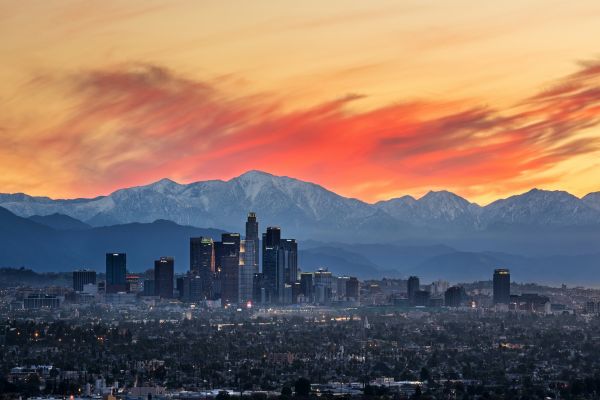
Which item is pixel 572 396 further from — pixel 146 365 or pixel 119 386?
pixel 146 365

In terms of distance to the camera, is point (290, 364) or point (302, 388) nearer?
point (302, 388)

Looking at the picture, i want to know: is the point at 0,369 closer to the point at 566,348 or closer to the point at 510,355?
the point at 510,355

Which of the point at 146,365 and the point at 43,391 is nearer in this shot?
the point at 43,391

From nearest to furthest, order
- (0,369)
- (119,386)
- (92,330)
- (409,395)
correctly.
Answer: (409,395) → (119,386) → (0,369) → (92,330)

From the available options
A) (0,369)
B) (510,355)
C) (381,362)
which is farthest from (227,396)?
(510,355)

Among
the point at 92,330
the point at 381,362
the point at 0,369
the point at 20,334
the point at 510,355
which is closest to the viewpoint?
the point at 0,369

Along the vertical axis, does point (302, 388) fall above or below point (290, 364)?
below

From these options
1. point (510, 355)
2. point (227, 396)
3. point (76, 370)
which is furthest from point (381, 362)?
point (227, 396)

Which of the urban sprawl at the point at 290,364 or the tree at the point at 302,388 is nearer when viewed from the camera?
the tree at the point at 302,388

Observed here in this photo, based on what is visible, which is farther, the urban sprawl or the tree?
the urban sprawl
